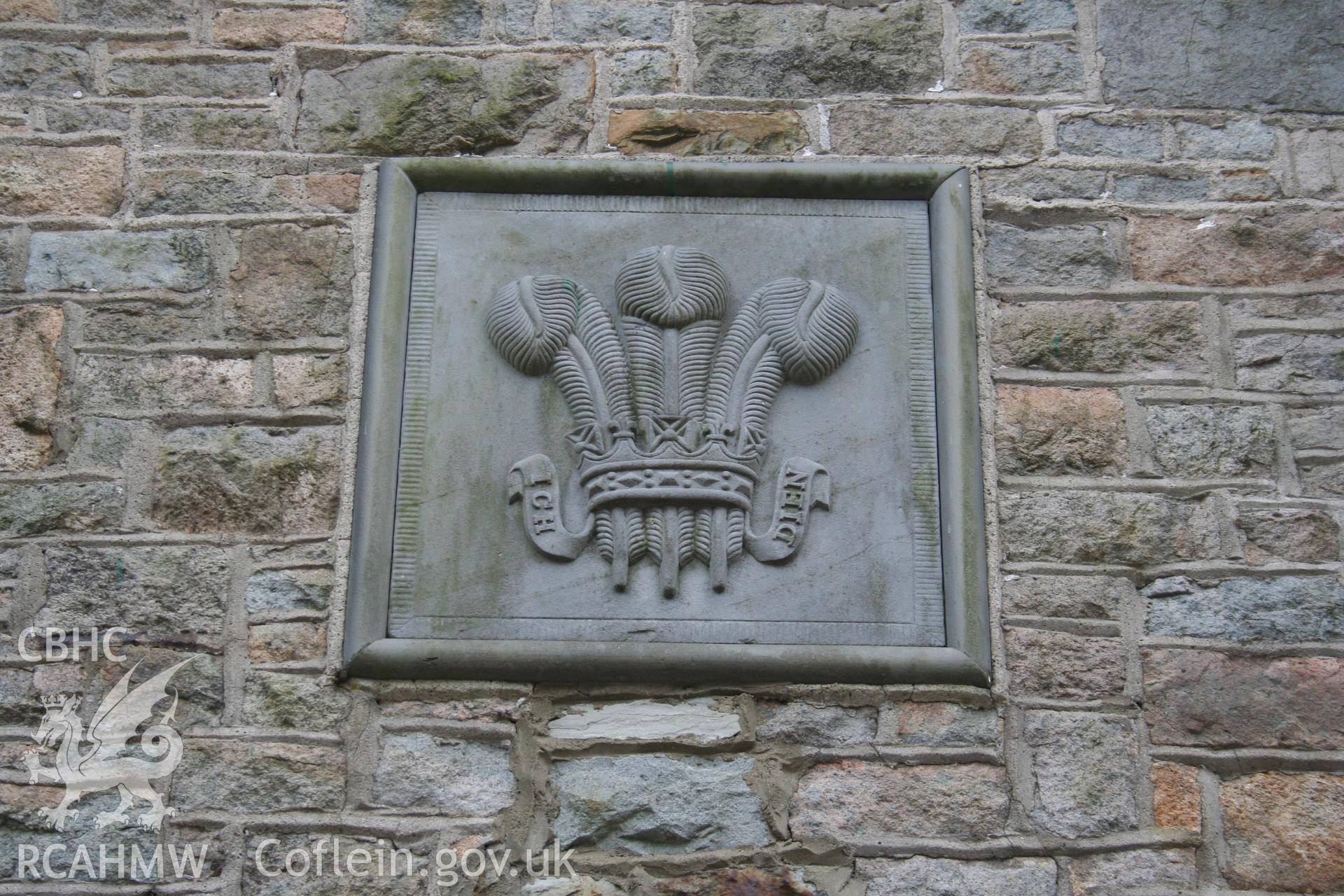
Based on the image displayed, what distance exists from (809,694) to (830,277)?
0.89m

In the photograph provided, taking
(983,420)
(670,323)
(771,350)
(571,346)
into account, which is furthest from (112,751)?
(983,420)

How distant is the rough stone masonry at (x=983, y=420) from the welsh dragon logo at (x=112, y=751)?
3cm

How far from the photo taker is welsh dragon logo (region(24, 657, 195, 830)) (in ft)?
8.46

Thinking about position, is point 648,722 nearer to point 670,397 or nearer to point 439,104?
point 670,397

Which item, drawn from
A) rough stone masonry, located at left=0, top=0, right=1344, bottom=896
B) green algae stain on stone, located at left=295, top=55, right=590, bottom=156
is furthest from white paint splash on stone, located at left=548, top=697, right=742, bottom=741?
green algae stain on stone, located at left=295, top=55, right=590, bottom=156

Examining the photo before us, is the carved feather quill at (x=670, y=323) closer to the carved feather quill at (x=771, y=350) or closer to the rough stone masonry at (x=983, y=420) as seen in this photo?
the carved feather quill at (x=771, y=350)

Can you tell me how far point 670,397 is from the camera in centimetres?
287

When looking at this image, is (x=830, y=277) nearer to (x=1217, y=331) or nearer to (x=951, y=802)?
(x=1217, y=331)

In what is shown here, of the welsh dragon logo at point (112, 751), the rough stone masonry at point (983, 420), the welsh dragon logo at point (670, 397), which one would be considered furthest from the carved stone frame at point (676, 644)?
the welsh dragon logo at point (112, 751)

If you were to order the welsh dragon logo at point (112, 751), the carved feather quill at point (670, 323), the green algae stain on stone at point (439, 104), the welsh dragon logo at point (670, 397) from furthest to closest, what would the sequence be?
the green algae stain on stone at point (439, 104), the carved feather quill at point (670, 323), the welsh dragon logo at point (670, 397), the welsh dragon logo at point (112, 751)

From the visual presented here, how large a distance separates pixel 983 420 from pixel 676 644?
2.53 ft

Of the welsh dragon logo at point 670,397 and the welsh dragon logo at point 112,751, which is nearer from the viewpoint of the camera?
the welsh dragon logo at point 112,751

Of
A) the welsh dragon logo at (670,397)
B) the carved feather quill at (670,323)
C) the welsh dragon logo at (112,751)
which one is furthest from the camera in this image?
the carved feather quill at (670,323)

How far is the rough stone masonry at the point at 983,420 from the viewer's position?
8.46ft
